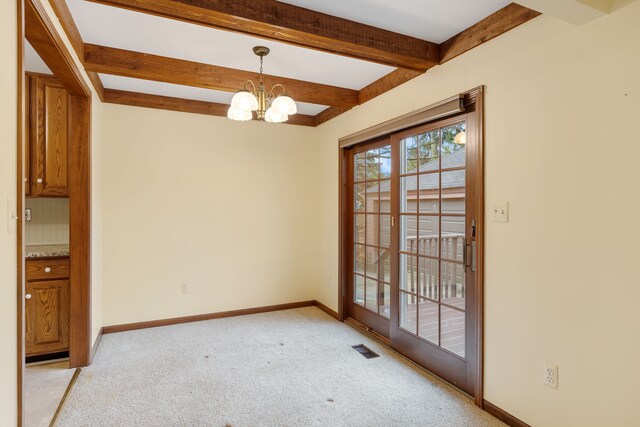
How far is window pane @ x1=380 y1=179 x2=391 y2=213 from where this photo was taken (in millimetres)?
3412

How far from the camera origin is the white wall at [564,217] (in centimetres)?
162

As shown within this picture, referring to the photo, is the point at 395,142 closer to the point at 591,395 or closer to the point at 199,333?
the point at 591,395

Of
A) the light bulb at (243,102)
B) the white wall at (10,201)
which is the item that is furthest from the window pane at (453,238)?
the white wall at (10,201)

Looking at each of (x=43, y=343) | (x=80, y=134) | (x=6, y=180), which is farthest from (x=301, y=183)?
(x=6, y=180)

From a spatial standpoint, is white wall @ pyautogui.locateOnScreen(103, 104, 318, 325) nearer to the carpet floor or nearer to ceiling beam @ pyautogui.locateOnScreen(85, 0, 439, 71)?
the carpet floor

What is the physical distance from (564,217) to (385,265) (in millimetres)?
1823

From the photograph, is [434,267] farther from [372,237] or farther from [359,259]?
[359,259]

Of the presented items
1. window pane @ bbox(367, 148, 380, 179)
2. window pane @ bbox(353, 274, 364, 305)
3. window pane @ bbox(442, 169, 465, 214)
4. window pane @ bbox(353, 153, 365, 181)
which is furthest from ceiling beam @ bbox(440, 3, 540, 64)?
window pane @ bbox(353, 274, 364, 305)

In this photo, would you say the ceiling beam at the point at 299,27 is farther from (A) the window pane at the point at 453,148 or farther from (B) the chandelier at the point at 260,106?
(A) the window pane at the point at 453,148

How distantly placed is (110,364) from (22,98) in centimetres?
231

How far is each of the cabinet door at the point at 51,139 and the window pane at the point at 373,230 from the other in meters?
2.87

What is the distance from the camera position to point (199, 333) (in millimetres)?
3629

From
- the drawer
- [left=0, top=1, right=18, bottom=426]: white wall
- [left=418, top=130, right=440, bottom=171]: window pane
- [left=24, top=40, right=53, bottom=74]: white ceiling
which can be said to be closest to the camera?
[left=0, top=1, right=18, bottom=426]: white wall

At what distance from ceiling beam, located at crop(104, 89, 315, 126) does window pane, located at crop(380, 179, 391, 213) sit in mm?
2079
